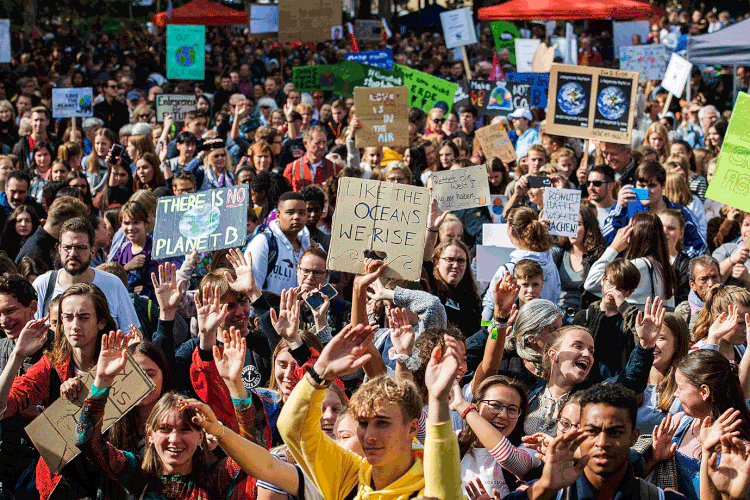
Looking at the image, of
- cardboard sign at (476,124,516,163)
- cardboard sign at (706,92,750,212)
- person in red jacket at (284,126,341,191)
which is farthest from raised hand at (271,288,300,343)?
cardboard sign at (476,124,516,163)

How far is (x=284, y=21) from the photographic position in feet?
44.4

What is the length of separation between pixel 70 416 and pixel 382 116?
6.62 m

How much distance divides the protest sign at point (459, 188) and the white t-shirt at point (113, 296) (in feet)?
10.5

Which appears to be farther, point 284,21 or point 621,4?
point 621,4

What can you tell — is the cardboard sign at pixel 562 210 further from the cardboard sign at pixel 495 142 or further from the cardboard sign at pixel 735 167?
the cardboard sign at pixel 495 142

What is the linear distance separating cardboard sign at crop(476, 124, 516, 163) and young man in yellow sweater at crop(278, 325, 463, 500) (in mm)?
7136

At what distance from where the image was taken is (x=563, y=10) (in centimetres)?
1694

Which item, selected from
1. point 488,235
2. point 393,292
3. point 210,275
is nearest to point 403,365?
point 393,292

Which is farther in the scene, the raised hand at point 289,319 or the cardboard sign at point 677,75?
the cardboard sign at point 677,75

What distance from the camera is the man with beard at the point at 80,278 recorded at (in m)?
5.13

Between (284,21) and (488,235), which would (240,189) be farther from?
(284,21)

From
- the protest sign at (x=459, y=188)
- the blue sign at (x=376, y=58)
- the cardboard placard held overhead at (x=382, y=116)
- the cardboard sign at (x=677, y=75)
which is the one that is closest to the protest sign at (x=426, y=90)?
the blue sign at (x=376, y=58)

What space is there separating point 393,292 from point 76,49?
19.6m

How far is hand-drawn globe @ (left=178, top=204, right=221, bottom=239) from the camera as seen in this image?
614cm
